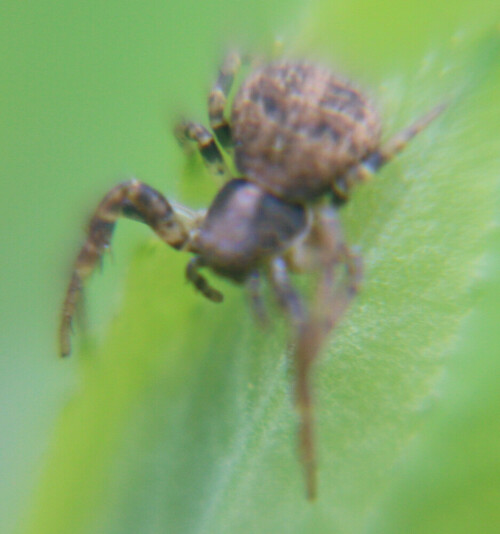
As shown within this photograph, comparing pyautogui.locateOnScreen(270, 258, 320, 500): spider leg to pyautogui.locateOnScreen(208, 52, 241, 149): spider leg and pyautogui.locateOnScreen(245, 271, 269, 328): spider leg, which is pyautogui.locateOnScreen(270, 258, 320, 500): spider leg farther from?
pyautogui.locateOnScreen(208, 52, 241, 149): spider leg

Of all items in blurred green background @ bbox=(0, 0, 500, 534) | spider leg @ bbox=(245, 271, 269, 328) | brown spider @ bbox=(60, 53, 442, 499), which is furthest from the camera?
brown spider @ bbox=(60, 53, 442, 499)

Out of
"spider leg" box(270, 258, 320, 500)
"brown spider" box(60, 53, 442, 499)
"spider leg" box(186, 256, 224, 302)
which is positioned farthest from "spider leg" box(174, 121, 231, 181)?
"spider leg" box(270, 258, 320, 500)

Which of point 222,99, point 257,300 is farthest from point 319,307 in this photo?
point 222,99

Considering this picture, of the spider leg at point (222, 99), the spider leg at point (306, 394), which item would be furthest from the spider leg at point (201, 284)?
the spider leg at point (222, 99)

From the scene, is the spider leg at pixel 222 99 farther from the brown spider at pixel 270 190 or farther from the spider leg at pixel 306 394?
the spider leg at pixel 306 394

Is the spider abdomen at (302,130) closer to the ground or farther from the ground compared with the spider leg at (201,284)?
farther from the ground

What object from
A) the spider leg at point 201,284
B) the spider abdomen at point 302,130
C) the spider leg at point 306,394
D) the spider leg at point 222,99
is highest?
the spider leg at point 222,99

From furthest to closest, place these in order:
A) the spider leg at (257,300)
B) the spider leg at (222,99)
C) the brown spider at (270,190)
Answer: the spider leg at (222,99) < the brown spider at (270,190) < the spider leg at (257,300)
